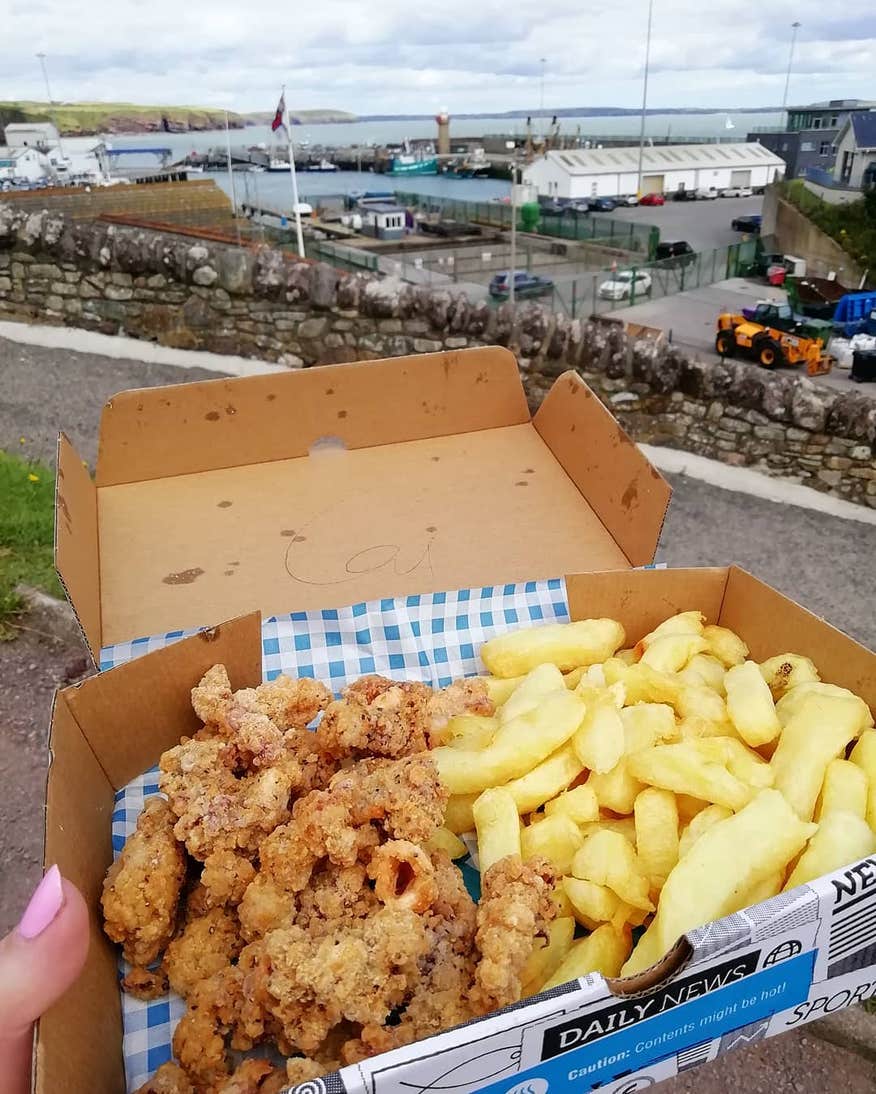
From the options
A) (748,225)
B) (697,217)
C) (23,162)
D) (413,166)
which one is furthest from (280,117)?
(413,166)

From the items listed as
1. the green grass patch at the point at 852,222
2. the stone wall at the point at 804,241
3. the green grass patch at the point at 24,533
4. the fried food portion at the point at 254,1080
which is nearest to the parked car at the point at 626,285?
the green grass patch at the point at 852,222

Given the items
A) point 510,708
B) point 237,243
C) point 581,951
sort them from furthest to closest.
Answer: point 237,243 → point 510,708 → point 581,951

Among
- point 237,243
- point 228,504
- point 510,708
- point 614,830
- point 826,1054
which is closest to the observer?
point 614,830

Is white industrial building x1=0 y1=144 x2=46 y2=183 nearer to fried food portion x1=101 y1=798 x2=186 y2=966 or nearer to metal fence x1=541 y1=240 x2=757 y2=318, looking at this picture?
metal fence x1=541 y1=240 x2=757 y2=318

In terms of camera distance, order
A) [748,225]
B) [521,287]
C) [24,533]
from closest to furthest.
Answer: [24,533]
[521,287]
[748,225]

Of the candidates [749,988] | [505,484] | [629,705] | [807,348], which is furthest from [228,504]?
[807,348]

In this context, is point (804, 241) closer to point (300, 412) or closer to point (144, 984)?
point (300, 412)

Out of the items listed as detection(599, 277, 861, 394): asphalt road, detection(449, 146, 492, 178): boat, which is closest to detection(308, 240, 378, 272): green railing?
detection(599, 277, 861, 394): asphalt road

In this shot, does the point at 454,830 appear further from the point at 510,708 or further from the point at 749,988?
the point at 749,988
